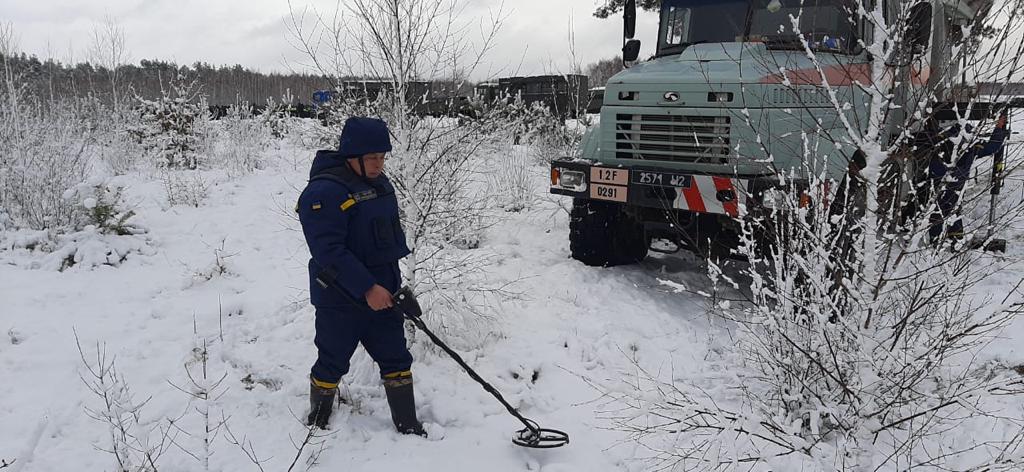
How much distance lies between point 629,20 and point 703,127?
1.76 meters

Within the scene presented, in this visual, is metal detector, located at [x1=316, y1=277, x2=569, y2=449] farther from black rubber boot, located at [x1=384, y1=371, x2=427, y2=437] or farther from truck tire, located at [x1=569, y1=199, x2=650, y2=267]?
truck tire, located at [x1=569, y1=199, x2=650, y2=267]

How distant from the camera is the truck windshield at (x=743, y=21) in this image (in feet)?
15.1

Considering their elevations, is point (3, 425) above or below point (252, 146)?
below

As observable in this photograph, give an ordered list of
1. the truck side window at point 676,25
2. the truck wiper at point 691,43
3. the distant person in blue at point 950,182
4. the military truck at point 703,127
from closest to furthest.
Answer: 1. the distant person in blue at point 950,182
2. the military truck at point 703,127
3. the truck wiper at point 691,43
4. the truck side window at point 676,25

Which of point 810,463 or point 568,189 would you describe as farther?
point 568,189

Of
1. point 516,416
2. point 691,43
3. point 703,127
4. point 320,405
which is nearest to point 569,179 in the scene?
point 703,127

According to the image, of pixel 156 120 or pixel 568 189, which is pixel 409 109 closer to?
pixel 568 189

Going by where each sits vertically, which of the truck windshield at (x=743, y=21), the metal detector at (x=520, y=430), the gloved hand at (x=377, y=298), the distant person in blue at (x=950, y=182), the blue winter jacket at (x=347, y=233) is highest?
the truck windshield at (x=743, y=21)

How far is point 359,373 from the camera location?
374 centimetres

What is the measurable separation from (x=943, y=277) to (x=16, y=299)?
560 cm

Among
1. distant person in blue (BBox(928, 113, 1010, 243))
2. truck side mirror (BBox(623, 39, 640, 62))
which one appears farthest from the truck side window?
distant person in blue (BBox(928, 113, 1010, 243))

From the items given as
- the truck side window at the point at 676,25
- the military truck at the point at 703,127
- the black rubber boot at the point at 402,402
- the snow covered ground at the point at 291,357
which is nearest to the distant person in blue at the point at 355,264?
the black rubber boot at the point at 402,402

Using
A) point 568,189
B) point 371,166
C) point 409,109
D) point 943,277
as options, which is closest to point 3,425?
point 371,166

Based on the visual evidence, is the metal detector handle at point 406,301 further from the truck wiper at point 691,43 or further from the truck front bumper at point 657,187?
the truck wiper at point 691,43
